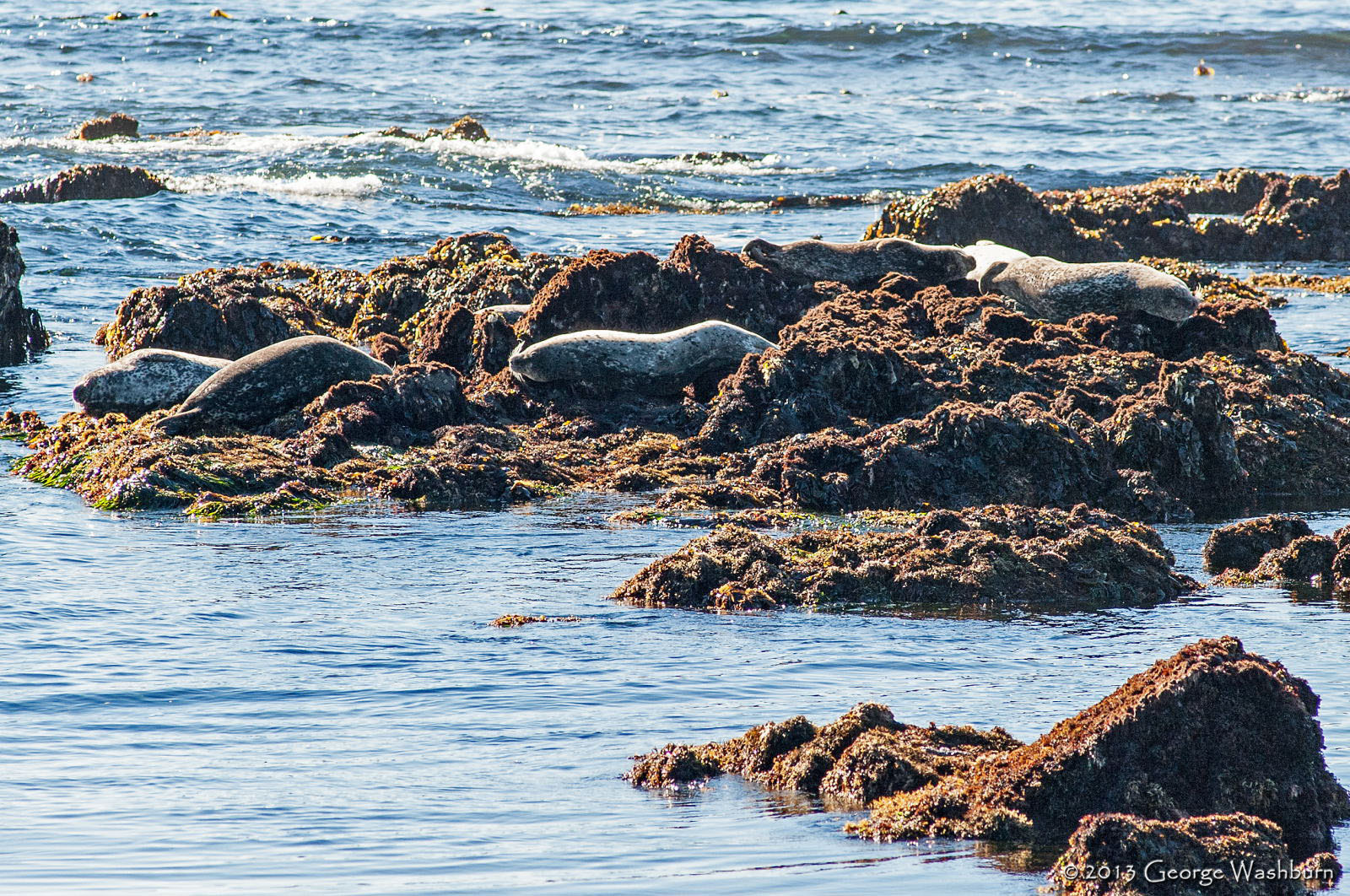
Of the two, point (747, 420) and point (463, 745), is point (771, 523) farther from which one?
point (463, 745)

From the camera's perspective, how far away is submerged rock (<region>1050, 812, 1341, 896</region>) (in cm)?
369

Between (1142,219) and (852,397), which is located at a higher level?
(1142,219)

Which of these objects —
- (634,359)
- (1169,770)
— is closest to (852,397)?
(634,359)

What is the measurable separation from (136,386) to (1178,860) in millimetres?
9082

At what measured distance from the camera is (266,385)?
10875mm

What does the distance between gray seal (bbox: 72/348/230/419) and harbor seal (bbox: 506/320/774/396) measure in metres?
2.25

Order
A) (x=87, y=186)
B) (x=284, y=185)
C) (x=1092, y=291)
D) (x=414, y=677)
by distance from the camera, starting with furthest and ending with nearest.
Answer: (x=284, y=185), (x=87, y=186), (x=1092, y=291), (x=414, y=677)

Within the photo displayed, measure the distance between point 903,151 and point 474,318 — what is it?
18704 millimetres

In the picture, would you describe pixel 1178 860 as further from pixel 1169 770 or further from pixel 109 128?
pixel 109 128

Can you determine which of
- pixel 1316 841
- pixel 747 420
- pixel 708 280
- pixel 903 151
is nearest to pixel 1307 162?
pixel 903 151

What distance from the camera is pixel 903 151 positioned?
97.3ft

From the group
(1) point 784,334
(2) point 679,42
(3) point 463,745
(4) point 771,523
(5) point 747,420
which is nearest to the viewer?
(3) point 463,745

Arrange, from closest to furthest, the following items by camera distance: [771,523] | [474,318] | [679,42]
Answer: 1. [771,523]
2. [474,318]
3. [679,42]

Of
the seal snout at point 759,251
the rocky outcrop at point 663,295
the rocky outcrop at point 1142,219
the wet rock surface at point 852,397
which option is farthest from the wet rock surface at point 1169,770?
the rocky outcrop at point 1142,219
